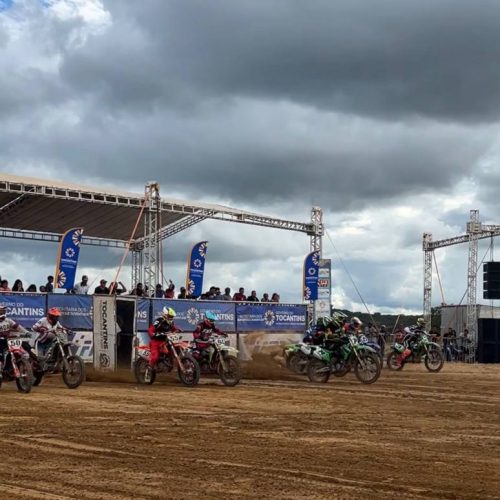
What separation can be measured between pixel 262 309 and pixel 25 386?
32.9ft

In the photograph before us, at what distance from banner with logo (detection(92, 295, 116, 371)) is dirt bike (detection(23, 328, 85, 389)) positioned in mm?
3877

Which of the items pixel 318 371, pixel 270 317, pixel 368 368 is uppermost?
pixel 270 317

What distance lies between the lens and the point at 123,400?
14148 millimetres

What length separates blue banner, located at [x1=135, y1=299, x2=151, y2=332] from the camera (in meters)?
21.3

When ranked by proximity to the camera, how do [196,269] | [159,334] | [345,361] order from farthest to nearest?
[196,269], [345,361], [159,334]

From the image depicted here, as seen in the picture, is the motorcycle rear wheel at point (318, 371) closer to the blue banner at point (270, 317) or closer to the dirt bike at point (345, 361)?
the dirt bike at point (345, 361)

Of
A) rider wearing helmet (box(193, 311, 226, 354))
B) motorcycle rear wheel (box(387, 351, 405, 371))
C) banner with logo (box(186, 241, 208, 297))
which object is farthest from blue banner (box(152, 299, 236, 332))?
banner with logo (box(186, 241, 208, 297))

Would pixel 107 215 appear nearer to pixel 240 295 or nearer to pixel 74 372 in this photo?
pixel 240 295

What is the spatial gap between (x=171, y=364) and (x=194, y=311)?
485 centimetres

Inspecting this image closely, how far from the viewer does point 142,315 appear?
21406mm

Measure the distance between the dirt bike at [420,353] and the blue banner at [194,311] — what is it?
537 cm

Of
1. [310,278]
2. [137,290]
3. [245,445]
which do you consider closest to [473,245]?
[310,278]

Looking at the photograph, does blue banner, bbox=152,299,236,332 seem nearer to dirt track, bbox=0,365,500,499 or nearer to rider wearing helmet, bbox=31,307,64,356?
rider wearing helmet, bbox=31,307,64,356

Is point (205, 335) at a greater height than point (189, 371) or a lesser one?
greater
